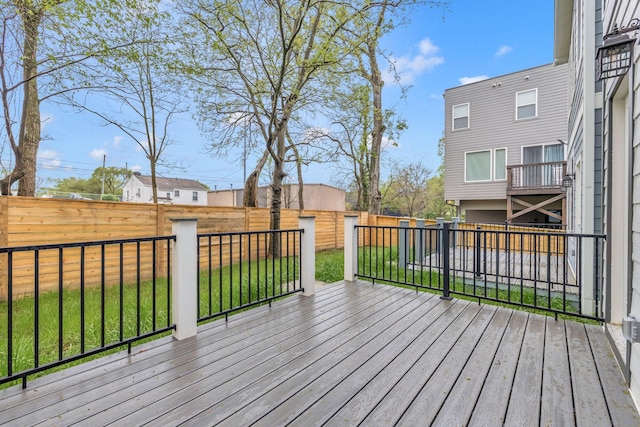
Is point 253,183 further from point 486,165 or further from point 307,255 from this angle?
point 486,165

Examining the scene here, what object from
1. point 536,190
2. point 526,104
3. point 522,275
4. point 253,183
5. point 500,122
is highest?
point 526,104

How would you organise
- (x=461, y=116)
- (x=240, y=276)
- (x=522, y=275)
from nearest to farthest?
(x=240, y=276), (x=522, y=275), (x=461, y=116)

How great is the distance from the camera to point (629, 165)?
6.08 feet

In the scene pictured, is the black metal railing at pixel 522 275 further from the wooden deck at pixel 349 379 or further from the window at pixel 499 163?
the window at pixel 499 163

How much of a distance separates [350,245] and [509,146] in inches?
355

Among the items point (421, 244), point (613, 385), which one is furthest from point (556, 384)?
point (421, 244)

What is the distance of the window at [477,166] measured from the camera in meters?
10.9

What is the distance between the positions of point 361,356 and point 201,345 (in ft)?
4.17

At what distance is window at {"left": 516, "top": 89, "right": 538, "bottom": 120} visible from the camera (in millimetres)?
10078

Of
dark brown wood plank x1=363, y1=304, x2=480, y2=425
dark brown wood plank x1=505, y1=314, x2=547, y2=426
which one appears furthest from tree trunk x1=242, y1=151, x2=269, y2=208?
dark brown wood plank x1=505, y1=314, x2=547, y2=426

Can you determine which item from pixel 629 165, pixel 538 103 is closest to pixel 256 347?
pixel 629 165

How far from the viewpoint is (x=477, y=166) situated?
1112 centimetres

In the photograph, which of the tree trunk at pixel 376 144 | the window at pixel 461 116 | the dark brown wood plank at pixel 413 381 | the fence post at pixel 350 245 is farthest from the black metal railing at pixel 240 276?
the window at pixel 461 116

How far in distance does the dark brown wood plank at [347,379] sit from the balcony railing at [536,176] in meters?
8.83
